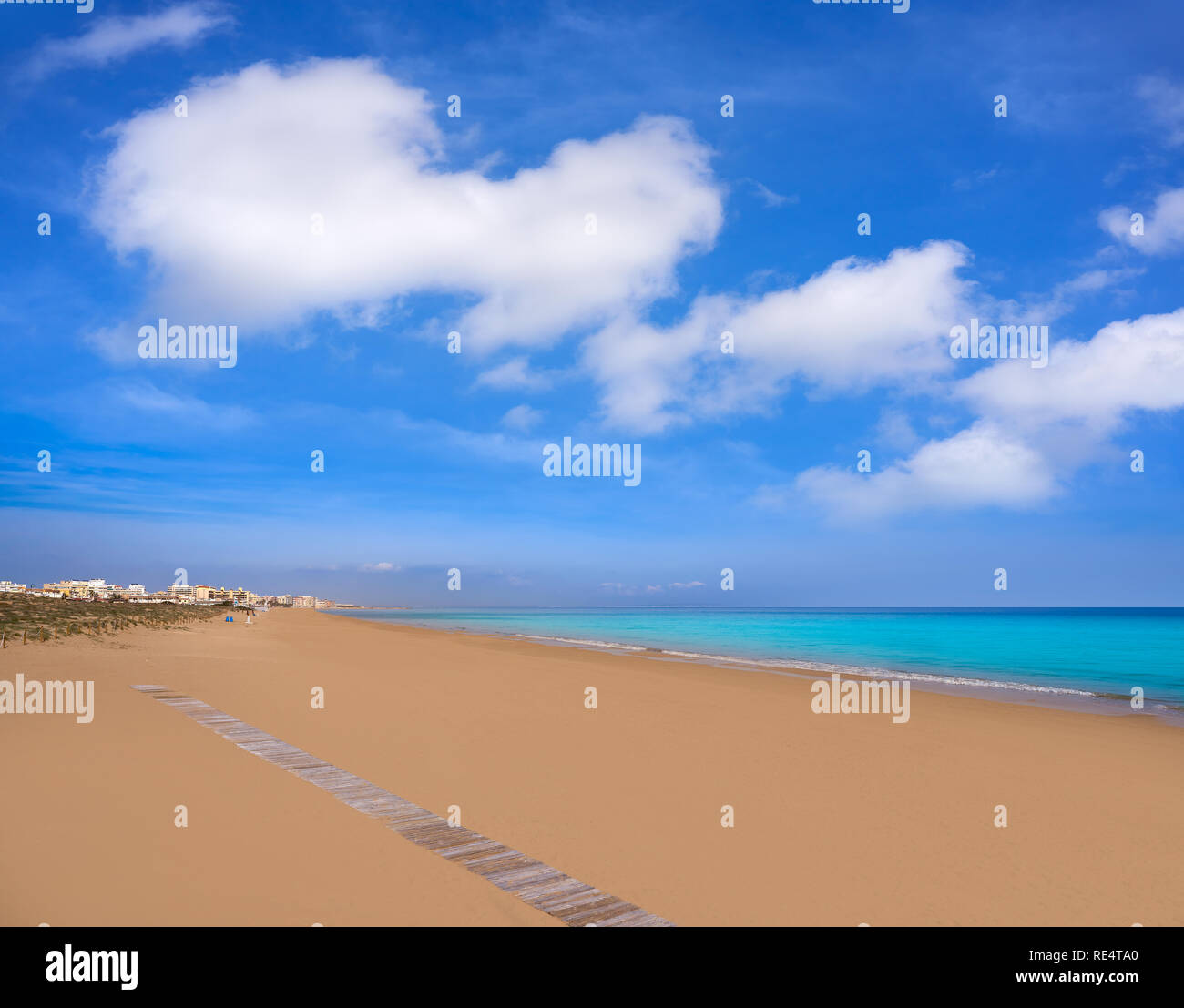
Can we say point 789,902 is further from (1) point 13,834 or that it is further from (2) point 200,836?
(1) point 13,834

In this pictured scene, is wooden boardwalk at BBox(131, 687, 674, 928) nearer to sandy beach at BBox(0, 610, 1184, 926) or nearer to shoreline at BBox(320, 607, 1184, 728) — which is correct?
sandy beach at BBox(0, 610, 1184, 926)

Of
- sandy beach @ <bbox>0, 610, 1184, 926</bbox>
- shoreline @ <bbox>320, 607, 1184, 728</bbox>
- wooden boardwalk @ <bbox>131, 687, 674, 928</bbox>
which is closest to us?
wooden boardwalk @ <bbox>131, 687, 674, 928</bbox>

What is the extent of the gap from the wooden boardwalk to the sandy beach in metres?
0.22

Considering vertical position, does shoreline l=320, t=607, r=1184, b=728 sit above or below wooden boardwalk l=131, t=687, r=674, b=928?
below

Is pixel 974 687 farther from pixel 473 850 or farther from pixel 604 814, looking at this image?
pixel 473 850

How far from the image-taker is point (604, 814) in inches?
384

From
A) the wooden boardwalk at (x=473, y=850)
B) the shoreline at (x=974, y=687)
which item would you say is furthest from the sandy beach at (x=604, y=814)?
the shoreline at (x=974, y=687)

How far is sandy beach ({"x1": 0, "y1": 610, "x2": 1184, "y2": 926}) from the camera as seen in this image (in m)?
6.88

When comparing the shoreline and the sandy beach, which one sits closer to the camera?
the sandy beach

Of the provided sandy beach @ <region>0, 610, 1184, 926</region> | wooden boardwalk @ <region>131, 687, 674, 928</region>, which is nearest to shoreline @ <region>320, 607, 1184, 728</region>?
sandy beach @ <region>0, 610, 1184, 926</region>

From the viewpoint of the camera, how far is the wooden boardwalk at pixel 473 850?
21.6ft

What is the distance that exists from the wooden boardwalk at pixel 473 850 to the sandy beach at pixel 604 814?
0.22 m
